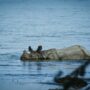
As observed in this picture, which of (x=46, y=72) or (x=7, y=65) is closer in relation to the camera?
(x=46, y=72)

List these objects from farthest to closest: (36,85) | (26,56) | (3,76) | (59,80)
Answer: (26,56)
(3,76)
(36,85)
(59,80)

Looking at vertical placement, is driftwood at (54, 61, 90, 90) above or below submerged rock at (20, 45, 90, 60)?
above

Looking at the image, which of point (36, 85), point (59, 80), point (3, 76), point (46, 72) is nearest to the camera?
point (59, 80)

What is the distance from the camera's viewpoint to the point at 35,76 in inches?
Answer: 624

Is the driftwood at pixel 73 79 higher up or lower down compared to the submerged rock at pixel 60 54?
higher up

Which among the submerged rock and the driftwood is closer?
the driftwood

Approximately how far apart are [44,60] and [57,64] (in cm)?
118

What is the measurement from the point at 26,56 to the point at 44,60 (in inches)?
23.6

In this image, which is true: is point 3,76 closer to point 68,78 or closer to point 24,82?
point 24,82

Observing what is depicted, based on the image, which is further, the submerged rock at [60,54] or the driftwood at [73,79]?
the submerged rock at [60,54]

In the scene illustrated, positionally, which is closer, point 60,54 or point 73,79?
point 73,79

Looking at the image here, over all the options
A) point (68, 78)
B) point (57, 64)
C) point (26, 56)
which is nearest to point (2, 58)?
point (26, 56)

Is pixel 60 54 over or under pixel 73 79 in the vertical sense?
under

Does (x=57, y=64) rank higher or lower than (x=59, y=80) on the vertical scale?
lower
